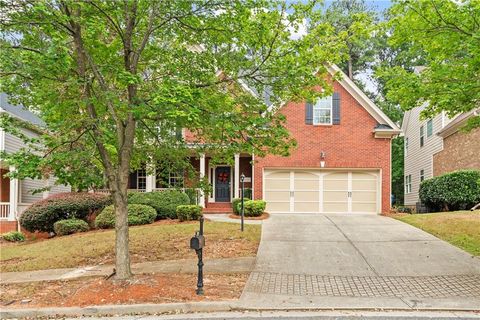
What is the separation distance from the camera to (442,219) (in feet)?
44.4

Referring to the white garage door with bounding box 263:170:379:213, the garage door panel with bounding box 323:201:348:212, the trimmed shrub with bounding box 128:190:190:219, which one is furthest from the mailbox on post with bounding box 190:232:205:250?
the garage door panel with bounding box 323:201:348:212

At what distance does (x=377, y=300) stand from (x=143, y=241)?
712 cm

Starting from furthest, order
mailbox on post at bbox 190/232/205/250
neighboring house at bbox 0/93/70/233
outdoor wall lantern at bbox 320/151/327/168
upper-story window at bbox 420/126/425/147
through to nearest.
Answer: upper-story window at bbox 420/126/425/147 < outdoor wall lantern at bbox 320/151/327/168 < neighboring house at bbox 0/93/70/233 < mailbox on post at bbox 190/232/205/250

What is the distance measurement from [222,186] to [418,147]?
14.4 m

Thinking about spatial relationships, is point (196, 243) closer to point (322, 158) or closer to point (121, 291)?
point (121, 291)

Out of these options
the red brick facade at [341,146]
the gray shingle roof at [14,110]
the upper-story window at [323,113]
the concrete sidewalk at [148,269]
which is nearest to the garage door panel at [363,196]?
the red brick facade at [341,146]

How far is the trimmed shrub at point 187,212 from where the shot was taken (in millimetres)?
15312

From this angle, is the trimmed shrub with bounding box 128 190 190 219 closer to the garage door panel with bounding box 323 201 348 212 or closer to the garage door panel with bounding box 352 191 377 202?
the garage door panel with bounding box 323 201 348 212

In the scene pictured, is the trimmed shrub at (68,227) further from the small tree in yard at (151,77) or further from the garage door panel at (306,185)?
the garage door panel at (306,185)

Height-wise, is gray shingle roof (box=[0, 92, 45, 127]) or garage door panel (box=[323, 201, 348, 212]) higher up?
gray shingle roof (box=[0, 92, 45, 127])

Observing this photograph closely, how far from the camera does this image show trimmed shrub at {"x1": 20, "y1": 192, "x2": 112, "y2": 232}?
48.3 feet

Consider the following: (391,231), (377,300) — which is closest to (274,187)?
(391,231)

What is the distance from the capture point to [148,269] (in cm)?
873

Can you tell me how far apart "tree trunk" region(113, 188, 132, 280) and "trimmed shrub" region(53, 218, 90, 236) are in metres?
7.66
